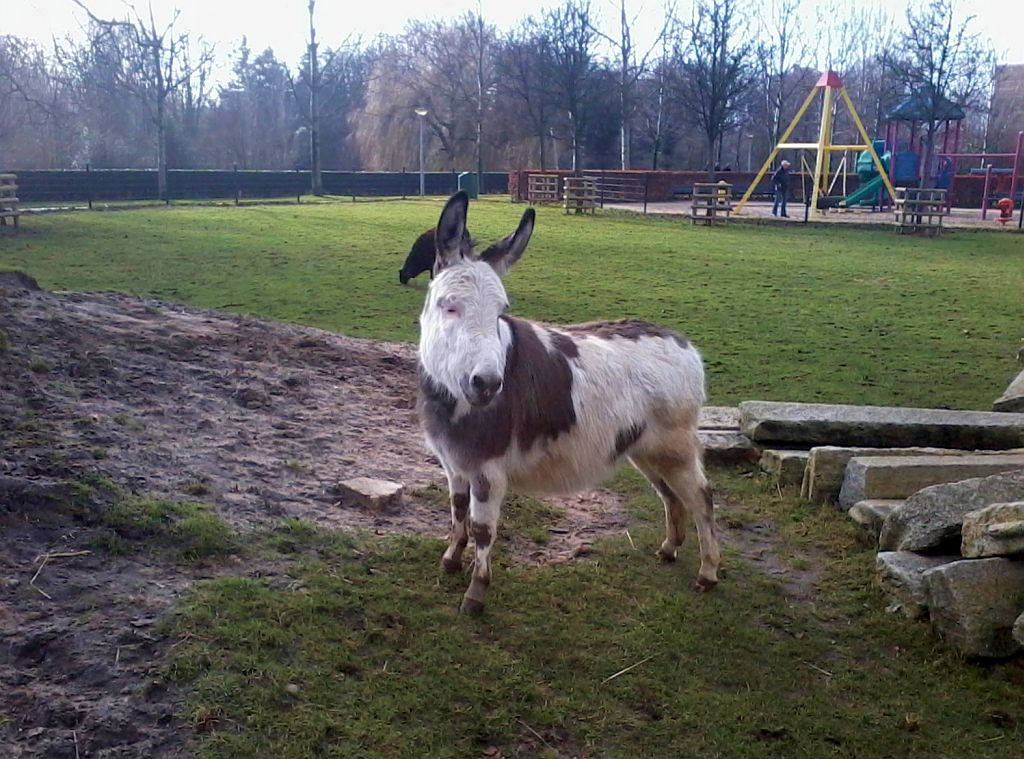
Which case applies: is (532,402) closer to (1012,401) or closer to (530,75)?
(1012,401)

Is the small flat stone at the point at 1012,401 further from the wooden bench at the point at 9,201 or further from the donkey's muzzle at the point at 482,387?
the wooden bench at the point at 9,201

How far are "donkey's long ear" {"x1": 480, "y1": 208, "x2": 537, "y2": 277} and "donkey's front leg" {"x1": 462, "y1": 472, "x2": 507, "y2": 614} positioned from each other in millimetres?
952

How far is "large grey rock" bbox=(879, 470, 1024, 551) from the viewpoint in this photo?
14.5 feet

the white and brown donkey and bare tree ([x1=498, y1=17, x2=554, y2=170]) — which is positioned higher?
bare tree ([x1=498, y1=17, x2=554, y2=170])

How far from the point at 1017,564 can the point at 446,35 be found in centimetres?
5508

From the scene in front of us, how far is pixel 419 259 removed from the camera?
44.9 ft

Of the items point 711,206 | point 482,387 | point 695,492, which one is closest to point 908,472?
point 695,492

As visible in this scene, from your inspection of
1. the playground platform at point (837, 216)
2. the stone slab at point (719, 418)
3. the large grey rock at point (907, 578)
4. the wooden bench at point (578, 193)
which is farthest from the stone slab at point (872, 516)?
the wooden bench at point (578, 193)

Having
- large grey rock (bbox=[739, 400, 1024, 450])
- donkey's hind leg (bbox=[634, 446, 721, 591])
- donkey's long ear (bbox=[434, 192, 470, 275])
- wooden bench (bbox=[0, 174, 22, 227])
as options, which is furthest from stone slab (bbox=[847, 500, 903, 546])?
wooden bench (bbox=[0, 174, 22, 227])

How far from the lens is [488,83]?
53188 mm

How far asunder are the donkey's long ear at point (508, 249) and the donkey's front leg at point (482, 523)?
0.95 metres

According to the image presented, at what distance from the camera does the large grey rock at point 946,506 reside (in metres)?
4.42

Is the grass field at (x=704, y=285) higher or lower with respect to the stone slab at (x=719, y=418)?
higher

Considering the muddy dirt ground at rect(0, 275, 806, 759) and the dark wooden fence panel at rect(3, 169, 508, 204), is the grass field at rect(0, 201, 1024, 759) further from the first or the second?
the dark wooden fence panel at rect(3, 169, 508, 204)
